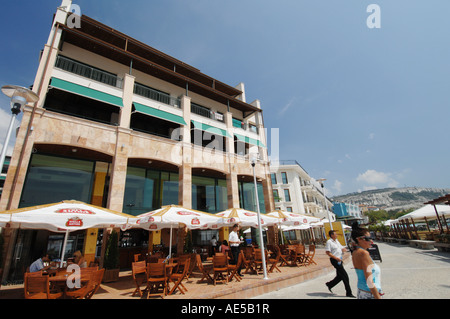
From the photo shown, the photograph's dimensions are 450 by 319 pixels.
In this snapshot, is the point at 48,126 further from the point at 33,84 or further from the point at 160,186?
the point at 160,186

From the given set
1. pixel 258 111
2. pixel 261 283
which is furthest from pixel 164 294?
pixel 258 111

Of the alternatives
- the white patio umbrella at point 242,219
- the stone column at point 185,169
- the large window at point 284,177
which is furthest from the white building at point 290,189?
the white patio umbrella at point 242,219

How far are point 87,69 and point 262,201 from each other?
18.2m

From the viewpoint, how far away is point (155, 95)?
56.0ft

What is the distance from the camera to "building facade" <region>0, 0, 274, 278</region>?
36.5 feet

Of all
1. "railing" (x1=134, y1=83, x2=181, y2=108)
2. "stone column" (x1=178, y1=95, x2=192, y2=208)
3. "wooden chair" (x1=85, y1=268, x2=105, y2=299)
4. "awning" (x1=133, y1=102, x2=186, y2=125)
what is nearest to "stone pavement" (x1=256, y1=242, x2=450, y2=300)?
"wooden chair" (x1=85, y1=268, x2=105, y2=299)

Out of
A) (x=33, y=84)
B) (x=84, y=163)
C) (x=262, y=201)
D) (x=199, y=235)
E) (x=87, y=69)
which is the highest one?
(x=87, y=69)

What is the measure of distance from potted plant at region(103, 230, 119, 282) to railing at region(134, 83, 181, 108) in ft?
36.0

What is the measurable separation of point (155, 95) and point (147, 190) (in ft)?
25.5

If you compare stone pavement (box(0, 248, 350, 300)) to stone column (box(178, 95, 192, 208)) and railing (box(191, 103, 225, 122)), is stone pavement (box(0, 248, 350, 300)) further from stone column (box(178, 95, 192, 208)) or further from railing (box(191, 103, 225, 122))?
railing (box(191, 103, 225, 122))

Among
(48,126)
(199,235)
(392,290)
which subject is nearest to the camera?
(392,290)

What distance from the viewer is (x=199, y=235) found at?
57.1ft

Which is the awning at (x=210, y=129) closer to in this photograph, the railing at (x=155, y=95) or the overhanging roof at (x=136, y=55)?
the railing at (x=155, y=95)

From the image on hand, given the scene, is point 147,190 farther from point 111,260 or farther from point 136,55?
point 136,55
